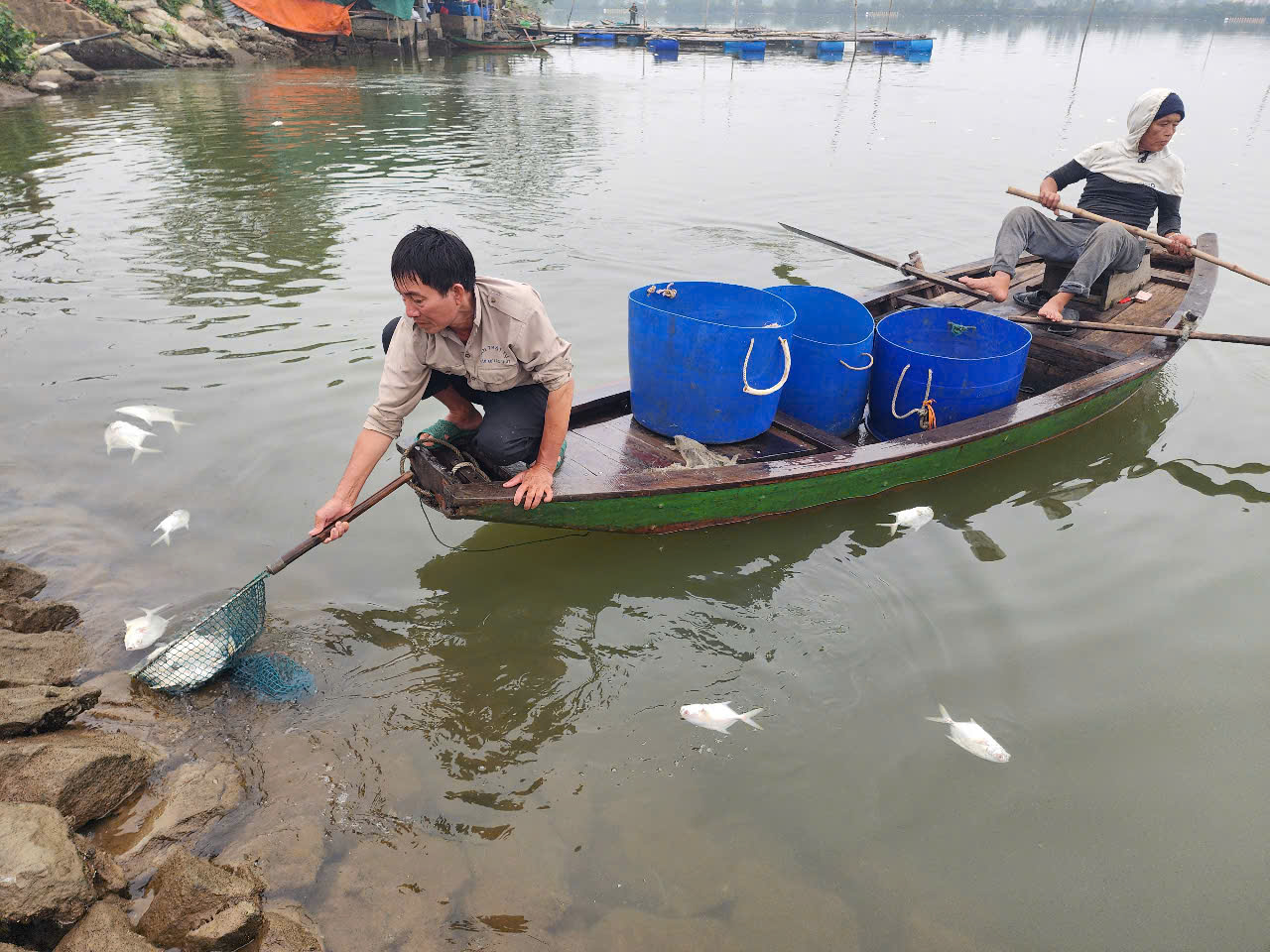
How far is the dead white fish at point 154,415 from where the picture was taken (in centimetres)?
579

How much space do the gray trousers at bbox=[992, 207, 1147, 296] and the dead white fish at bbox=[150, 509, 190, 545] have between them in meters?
6.00

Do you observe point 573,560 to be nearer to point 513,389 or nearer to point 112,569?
point 513,389

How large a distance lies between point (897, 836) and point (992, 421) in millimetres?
2766

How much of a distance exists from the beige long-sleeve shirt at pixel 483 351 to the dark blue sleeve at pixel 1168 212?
5546 mm

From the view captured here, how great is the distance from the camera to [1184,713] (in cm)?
368

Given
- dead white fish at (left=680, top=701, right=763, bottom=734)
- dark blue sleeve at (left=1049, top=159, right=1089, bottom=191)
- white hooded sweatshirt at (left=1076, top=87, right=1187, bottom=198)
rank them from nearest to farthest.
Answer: dead white fish at (left=680, top=701, right=763, bottom=734) → white hooded sweatshirt at (left=1076, top=87, right=1187, bottom=198) → dark blue sleeve at (left=1049, top=159, right=1089, bottom=191)

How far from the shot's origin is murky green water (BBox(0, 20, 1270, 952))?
2.84 metres

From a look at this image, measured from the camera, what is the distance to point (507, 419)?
403 centimetres

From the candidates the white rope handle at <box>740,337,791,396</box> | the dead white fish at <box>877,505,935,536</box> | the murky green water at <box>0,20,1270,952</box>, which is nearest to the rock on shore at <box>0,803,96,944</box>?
the murky green water at <box>0,20,1270,952</box>

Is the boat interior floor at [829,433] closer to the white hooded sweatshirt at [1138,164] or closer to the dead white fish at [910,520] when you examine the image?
the dead white fish at [910,520]

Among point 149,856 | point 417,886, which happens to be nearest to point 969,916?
point 417,886

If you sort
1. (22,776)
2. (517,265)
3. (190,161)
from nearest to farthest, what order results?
(22,776), (517,265), (190,161)

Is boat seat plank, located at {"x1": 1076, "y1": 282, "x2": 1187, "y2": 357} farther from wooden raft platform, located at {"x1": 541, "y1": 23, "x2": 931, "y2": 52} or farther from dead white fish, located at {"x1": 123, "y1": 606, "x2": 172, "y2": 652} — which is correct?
wooden raft platform, located at {"x1": 541, "y1": 23, "x2": 931, "y2": 52}

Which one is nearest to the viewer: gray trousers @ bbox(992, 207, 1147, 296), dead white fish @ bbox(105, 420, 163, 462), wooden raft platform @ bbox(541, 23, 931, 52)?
dead white fish @ bbox(105, 420, 163, 462)
